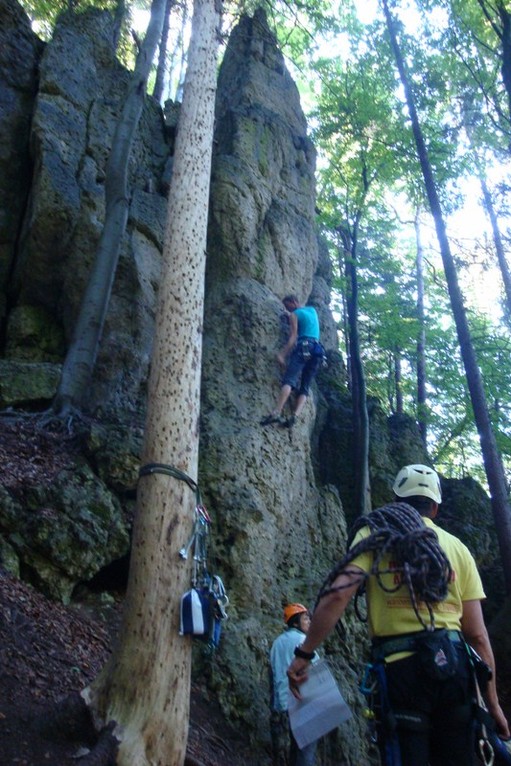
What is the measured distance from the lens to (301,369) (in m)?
9.98

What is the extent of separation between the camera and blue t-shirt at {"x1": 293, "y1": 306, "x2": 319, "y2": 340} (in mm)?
9992

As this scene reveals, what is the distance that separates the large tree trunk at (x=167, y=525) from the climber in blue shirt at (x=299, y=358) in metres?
3.91

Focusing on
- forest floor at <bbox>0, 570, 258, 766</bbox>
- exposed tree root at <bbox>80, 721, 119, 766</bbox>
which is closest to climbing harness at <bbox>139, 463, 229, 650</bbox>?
exposed tree root at <bbox>80, 721, 119, 766</bbox>

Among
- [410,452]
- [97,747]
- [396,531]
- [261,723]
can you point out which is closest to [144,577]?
[97,747]

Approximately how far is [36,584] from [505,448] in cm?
1332

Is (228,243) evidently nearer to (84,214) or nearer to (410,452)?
(84,214)

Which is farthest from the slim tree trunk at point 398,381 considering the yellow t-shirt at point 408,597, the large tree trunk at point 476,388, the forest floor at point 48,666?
the yellow t-shirt at point 408,597

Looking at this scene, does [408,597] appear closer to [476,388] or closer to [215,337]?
[215,337]

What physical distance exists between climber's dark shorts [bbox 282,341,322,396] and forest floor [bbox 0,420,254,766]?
377cm

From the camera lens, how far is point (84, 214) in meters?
11.6

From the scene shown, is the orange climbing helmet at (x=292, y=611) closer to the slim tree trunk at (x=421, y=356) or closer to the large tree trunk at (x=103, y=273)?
the large tree trunk at (x=103, y=273)

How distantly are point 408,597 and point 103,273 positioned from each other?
325 inches

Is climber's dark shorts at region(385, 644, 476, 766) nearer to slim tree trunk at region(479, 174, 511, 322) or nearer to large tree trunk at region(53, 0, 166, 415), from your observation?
large tree trunk at region(53, 0, 166, 415)

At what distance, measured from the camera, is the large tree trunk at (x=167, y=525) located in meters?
4.02
